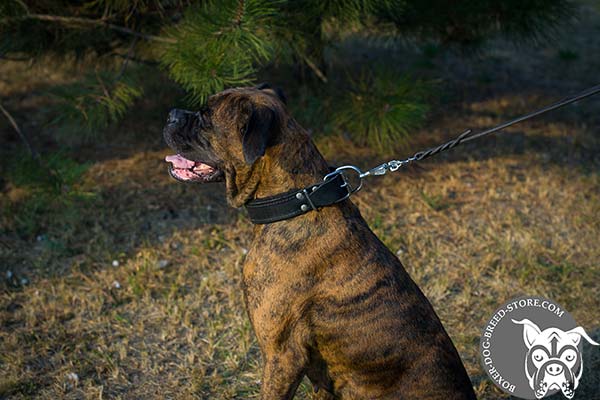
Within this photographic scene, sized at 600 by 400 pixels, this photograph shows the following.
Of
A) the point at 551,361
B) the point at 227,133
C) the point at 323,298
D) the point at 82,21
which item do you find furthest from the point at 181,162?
the point at 82,21

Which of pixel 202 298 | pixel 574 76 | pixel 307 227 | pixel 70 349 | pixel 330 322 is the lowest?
pixel 574 76

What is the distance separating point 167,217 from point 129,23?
4.70 ft

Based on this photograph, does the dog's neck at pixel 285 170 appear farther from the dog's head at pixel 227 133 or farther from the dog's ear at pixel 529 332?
the dog's ear at pixel 529 332

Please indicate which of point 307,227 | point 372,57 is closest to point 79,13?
point 307,227

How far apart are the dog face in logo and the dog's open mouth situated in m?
1.55

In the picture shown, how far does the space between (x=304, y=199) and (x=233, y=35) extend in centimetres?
138

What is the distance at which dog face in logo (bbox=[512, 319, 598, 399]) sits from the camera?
9.37ft

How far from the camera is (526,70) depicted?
755cm

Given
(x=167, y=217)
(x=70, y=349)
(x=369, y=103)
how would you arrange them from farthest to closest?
(x=369, y=103) < (x=167, y=217) < (x=70, y=349)

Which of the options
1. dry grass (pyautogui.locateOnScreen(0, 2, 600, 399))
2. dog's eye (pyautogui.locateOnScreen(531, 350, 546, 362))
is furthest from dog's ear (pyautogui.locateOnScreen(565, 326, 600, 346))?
dog's eye (pyautogui.locateOnScreen(531, 350, 546, 362))

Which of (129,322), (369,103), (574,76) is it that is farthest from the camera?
(574,76)

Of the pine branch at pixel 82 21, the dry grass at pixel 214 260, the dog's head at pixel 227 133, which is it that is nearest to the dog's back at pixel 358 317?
the dog's head at pixel 227 133

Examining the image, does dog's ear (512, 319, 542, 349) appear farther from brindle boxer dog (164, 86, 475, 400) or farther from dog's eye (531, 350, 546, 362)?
brindle boxer dog (164, 86, 475, 400)

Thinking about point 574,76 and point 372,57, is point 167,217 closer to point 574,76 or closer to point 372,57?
point 372,57
